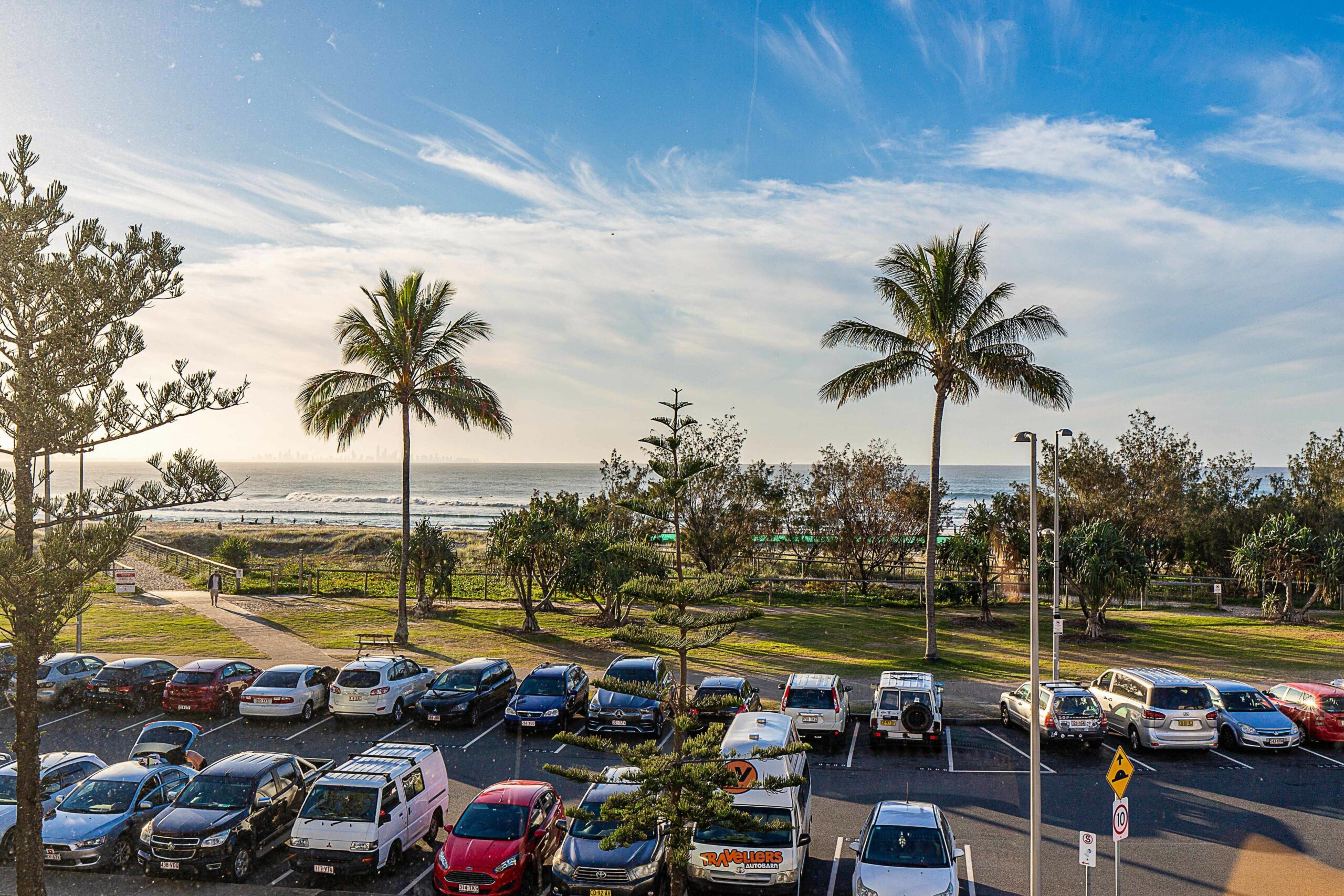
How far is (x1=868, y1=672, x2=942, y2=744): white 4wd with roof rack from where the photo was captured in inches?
826

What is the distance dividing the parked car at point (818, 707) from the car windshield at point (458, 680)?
26.1ft

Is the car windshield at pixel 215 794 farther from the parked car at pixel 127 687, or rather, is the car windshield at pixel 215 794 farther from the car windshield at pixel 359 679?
the parked car at pixel 127 687

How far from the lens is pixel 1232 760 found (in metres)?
20.4

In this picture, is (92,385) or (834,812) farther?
(834,812)

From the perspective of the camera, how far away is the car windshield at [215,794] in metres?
14.5

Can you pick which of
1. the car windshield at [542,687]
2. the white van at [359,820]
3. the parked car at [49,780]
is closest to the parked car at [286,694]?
the parked car at [49,780]

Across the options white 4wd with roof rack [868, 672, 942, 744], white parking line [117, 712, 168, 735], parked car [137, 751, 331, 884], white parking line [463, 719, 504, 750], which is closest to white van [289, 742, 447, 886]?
parked car [137, 751, 331, 884]

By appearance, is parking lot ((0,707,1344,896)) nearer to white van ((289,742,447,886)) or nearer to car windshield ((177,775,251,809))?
white van ((289,742,447,886))

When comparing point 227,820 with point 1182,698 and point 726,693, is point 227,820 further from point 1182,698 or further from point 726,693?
point 1182,698

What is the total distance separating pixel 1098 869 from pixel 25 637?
1534 centimetres

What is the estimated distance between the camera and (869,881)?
40.5 ft

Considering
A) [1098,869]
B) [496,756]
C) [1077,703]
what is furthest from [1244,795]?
[496,756]

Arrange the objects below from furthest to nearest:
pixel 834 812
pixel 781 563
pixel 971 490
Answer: pixel 971 490, pixel 781 563, pixel 834 812

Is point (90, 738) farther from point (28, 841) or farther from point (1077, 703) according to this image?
point (1077, 703)
